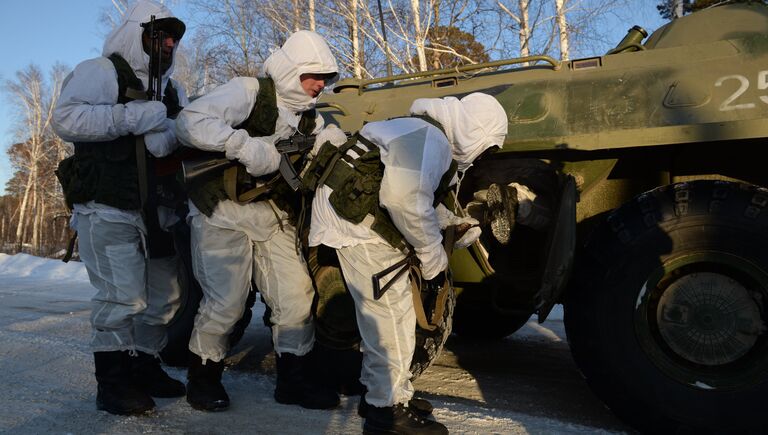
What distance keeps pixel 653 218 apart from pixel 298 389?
171 centimetres

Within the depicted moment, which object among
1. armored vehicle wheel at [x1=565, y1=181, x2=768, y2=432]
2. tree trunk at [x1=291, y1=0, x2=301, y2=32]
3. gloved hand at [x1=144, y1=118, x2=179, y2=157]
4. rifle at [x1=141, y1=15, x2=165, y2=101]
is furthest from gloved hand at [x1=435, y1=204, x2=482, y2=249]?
tree trunk at [x1=291, y1=0, x2=301, y2=32]

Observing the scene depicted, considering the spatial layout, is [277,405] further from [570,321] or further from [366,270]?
[570,321]

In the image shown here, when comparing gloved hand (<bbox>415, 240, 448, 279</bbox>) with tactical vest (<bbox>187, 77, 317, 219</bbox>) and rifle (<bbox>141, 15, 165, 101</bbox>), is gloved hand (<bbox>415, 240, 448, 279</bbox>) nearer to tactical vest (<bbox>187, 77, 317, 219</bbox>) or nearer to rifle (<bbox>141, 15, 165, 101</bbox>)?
tactical vest (<bbox>187, 77, 317, 219</bbox>)

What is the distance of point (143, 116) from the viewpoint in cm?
281

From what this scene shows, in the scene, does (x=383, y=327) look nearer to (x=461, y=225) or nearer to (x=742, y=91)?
(x=461, y=225)

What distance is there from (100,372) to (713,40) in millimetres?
3209

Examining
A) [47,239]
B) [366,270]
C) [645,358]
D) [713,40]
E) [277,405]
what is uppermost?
[713,40]

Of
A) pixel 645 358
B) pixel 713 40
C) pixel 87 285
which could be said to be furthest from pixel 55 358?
pixel 87 285

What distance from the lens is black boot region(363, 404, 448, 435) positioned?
2.47m

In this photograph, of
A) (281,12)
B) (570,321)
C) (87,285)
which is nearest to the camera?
(570,321)

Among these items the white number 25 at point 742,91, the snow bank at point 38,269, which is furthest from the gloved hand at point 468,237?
the snow bank at point 38,269

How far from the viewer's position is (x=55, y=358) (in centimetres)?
365

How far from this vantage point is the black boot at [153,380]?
10.1ft

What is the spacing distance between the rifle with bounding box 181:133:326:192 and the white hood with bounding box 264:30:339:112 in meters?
0.17
